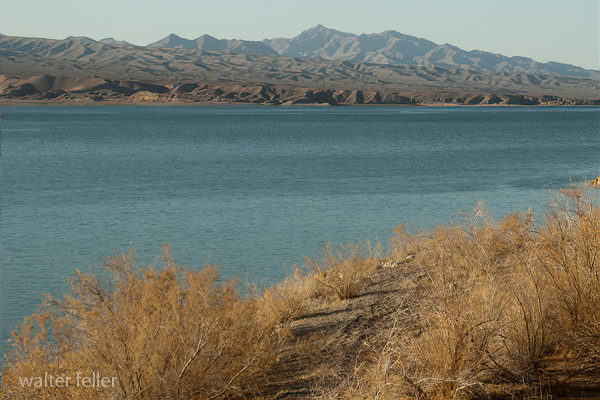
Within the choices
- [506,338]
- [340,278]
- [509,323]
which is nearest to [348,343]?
[506,338]

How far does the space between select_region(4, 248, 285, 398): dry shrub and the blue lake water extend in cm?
440

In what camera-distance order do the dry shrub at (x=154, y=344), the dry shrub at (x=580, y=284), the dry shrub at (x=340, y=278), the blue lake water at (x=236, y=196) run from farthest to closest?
the blue lake water at (x=236, y=196), the dry shrub at (x=340, y=278), the dry shrub at (x=580, y=284), the dry shrub at (x=154, y=344)

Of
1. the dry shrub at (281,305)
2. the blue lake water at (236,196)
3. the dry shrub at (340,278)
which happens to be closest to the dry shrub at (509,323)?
the dry shrub at (281,305)

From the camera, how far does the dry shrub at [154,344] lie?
15.9 ft

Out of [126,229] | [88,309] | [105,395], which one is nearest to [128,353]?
[105,395]

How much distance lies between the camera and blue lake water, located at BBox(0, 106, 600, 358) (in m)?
14.2

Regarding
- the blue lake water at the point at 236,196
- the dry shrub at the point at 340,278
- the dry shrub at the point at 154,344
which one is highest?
the dry shrub at the point at 154,344

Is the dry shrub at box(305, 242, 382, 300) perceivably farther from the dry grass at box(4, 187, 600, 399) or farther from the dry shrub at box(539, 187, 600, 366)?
the dry shrub at box(539, 187, 600, 366)

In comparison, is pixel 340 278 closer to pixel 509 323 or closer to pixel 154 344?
pixel 509 323

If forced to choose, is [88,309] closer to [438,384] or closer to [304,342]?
[304,342]

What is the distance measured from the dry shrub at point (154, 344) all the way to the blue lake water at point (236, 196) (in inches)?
173

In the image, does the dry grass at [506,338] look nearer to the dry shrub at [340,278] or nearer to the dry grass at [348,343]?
the dry grass at [348,343]

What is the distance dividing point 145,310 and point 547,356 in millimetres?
4019

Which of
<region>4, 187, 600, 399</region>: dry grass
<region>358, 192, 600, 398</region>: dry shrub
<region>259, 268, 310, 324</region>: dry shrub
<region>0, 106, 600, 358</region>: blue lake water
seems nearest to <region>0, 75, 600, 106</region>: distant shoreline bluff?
<region>0, 106, 600, 358</region>: blue lake water
